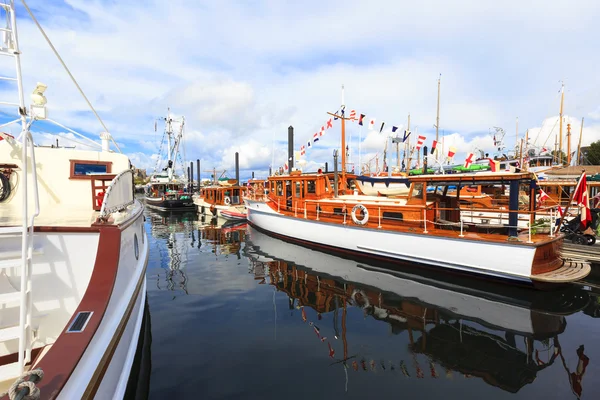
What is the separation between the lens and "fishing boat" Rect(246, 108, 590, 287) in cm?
841

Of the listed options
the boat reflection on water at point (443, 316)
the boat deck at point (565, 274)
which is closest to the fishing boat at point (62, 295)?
the boat reflection on water at point (443, 316)

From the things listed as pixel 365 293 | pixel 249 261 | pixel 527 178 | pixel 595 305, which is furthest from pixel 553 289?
pixel 249 261

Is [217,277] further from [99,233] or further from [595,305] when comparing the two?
[595,305]

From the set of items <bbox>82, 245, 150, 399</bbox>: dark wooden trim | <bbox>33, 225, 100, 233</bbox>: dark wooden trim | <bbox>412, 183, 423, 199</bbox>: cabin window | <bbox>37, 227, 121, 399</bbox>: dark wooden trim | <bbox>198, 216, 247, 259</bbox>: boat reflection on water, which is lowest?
<bbox>198, 216, 247, 259</bbox>: boat reflection on water

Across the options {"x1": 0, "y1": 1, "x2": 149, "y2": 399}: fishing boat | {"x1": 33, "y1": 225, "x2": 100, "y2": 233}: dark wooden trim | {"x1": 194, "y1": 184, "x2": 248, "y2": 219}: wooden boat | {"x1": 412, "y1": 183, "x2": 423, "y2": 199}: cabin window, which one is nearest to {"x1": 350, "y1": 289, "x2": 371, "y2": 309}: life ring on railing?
{"x1": 412, "y1": 183, "x2": 423, "y2": 199}: cabin window

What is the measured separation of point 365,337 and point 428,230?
5.40m

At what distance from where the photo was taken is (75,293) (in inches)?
156

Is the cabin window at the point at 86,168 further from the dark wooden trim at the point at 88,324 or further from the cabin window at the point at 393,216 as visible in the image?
the cabin window at the point at 393,216

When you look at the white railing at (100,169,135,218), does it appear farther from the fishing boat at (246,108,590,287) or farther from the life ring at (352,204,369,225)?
the fishing boat at (246,108,590,287)

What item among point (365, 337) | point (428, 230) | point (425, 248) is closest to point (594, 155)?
point (428, 230)

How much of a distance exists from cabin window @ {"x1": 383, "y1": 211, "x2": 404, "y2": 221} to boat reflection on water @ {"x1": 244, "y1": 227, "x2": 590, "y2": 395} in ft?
6.12

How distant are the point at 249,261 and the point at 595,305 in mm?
10624

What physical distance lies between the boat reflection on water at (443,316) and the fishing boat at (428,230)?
63cm

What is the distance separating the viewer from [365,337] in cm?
595
